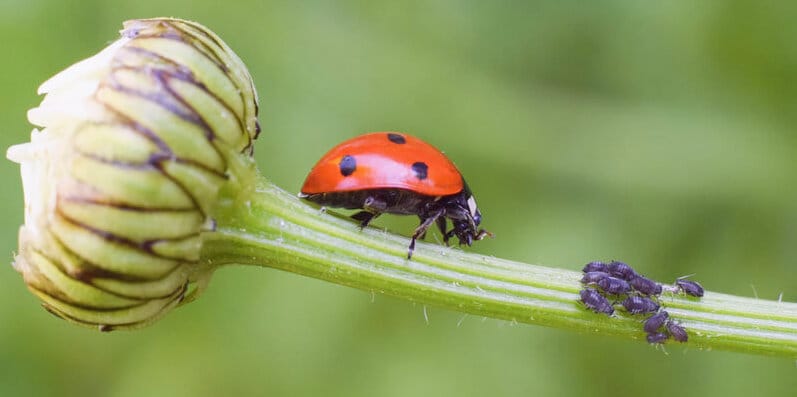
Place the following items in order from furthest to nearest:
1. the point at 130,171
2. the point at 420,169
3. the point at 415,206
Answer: the point at 415,206, the point at 420,169, the point at 130,171

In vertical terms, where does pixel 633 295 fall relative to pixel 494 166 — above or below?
above

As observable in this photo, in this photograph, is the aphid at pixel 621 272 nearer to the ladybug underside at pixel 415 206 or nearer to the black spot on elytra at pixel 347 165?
the ladybug underside at pixel 415 206

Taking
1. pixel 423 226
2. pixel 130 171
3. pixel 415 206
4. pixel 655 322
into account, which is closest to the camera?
pixel 130 171

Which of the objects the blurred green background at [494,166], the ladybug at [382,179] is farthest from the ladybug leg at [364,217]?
the blurred green background at [494,166]

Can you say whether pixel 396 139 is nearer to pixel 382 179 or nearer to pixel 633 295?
pixel 382 179

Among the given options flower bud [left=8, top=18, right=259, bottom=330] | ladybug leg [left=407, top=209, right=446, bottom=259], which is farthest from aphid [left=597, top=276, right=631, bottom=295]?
flower bud [left=8, top=18, right=259, bottom=330]

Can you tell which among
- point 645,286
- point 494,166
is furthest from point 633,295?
point 494,166
